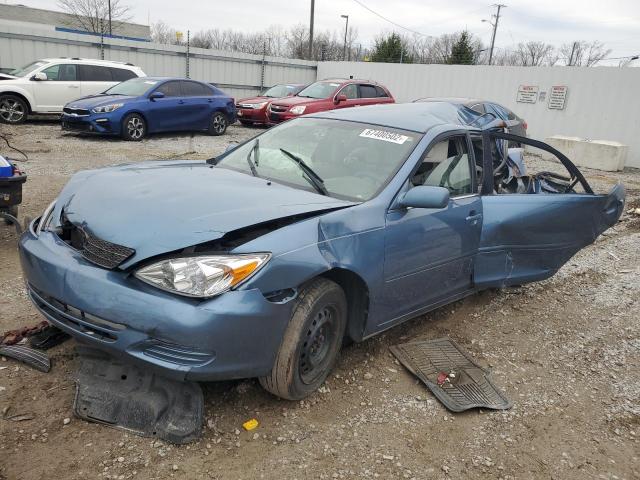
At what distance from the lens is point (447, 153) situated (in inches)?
157

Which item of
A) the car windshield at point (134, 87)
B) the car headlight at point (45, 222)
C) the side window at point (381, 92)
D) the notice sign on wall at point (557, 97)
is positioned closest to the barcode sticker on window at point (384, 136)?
the car headlight at point (45, 222)

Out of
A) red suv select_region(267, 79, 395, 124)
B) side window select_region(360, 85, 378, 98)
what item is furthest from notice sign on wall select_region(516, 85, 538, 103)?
side window select_region(360, 85, 378, 98)

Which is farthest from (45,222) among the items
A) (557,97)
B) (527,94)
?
(527,94)

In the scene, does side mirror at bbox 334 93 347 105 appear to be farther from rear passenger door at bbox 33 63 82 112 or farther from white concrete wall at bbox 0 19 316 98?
white concrete wall at bbox 0 19 316 98

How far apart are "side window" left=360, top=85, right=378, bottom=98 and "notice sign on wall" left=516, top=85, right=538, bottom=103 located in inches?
207

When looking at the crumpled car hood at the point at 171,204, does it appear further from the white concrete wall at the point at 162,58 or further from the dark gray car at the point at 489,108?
the white concrete wall at the point at 162,58

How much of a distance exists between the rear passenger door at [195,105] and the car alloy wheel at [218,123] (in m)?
0.21

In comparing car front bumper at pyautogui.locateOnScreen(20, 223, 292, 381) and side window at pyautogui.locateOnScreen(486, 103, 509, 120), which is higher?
side window at pyautogui.locateOnScreen(486, 103, 509, 120)

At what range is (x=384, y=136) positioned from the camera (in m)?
3.81

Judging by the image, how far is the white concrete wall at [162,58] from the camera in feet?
55.8

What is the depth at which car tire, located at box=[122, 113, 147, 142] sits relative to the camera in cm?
1216

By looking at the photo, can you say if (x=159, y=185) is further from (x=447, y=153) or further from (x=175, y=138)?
(x=175, y=138)

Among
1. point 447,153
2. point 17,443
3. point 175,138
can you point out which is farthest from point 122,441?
point 175,138

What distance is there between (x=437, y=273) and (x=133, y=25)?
2305 inches
